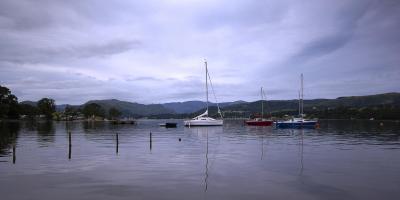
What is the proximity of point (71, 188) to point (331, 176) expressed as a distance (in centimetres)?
2197

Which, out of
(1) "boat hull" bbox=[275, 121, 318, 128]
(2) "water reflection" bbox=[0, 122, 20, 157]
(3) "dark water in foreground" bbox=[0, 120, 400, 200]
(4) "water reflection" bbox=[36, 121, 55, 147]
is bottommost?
(3) "dark water in foreground" bbox=[0, 120, 400, 200]

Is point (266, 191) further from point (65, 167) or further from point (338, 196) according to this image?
point (65, 167)

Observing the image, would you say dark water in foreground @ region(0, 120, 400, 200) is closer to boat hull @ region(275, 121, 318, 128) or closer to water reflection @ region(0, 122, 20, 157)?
water reflection @ region(0, 122, 20, 157)

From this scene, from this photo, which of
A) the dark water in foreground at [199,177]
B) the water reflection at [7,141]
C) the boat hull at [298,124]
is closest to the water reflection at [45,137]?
the water reflection at [7,141]

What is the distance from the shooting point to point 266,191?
26.2 metres

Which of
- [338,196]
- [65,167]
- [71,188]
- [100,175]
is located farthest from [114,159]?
[338,196]

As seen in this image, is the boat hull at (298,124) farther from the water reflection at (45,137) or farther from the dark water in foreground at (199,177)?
the dark water in foreground at (199,177)

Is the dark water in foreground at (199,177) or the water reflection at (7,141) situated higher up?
the water reflection at (7,141)

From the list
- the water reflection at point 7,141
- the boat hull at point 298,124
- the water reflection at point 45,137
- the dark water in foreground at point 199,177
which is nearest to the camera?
the dark water in foreground at point 199,177

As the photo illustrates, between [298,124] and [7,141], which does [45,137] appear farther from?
[298,124]

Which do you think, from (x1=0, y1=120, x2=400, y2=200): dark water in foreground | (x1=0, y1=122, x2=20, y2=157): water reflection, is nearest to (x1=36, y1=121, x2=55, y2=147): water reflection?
(x1=0, y1=122, x2=20, y2=157): water reflection

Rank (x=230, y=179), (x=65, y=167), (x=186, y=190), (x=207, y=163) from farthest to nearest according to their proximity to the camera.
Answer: (x=207, y=163) → (x=65, y=167) → (x=230, y=179) → (x=186, y=190)

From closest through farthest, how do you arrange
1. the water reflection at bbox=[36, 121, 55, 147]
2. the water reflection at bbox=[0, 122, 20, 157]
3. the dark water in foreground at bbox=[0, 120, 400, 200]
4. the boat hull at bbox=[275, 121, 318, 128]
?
1. the dark water in foreground at bbox=[0, 120, 400, 200]
2. the water reflection at bbox=[0, 122, 20, 157]
3. the water reflection at bbox=[36, 121, 55, 147]
4. the boat hull at bbox=[275, 121, 318, 128]

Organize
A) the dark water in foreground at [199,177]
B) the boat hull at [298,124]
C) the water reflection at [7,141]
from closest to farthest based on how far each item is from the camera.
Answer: the dark water in foreground at [199,177], the water reflection at [7,141], the boat hull at [298,124]
